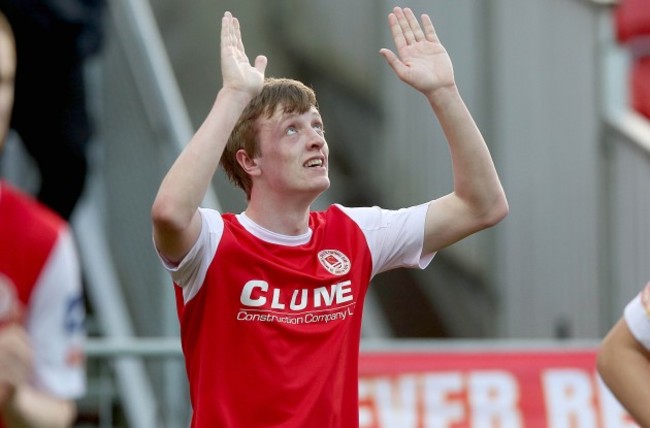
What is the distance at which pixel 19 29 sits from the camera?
277 inches

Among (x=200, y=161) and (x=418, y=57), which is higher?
(x=418, y=57)

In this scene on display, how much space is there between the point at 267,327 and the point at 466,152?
2.82ft

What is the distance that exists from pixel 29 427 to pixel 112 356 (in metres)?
4.37

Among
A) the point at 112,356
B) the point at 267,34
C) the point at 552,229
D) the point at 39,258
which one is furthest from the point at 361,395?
the point at 267,34

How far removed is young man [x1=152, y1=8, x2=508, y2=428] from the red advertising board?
2926mm

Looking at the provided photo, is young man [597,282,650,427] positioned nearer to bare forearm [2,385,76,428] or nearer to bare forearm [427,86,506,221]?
bare forearm [427,86,506,221]

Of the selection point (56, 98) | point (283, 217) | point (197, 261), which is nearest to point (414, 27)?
point (283, 217)

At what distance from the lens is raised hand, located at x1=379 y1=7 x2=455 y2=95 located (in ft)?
15.2

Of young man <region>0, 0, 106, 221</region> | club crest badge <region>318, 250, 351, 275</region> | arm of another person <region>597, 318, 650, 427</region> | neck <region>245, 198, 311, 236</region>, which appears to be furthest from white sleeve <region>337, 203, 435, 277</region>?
young man <region>0, 0, 106, 221</region>

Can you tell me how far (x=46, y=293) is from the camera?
10.5 feet

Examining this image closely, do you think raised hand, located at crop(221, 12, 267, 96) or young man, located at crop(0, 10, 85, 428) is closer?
young man, located at crop(0, 10, 85, 428)

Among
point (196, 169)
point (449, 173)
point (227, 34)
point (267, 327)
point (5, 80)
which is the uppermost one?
point (5, 80)

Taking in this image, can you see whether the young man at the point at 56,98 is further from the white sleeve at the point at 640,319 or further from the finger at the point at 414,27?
the white sleeve at the point at 640,319

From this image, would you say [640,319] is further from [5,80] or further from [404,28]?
[5,80]
